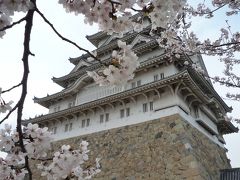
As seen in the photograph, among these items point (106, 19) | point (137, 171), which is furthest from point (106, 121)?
point (106, 19)

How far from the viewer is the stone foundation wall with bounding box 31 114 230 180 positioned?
431 inches

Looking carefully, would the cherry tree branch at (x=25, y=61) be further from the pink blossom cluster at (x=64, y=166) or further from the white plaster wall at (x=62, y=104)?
the white plaster wall at (x=62, y=104)

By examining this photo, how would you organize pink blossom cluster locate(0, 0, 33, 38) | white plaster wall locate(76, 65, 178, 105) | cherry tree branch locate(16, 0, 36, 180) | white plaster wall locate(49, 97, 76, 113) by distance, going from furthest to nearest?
white plaster wall locate(49, 97, 76, 113), white plaster wall locate(76, 65, 178, 105), cherry tree branch locate(16, 0, 36, 180), pink blossom cluster locate(0, 0, 33, 38)

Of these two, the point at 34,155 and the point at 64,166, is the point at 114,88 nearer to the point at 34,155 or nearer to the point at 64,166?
the point at 64,166

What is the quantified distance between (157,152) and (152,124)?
59.2 inches

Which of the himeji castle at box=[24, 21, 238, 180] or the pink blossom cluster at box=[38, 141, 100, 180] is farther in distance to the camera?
the himeji castle at box=[24, 21, 238, 180]

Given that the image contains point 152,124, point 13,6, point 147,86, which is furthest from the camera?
point 147,86

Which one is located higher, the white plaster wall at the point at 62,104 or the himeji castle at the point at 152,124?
the white plaster wall at the point at 62,104

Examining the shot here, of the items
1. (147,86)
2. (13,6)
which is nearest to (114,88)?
(147,86)

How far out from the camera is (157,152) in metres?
11.8

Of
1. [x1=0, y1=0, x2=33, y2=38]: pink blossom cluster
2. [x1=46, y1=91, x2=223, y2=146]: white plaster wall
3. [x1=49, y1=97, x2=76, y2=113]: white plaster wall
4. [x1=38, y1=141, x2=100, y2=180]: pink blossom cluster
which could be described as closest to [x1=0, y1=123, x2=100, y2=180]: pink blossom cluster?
[x1=38, y1=141, x2=100, y2=180]: pink blossom cluster

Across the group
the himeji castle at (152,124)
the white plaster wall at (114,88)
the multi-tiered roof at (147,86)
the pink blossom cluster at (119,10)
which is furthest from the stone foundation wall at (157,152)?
the pink blossom cluster at (119,10)

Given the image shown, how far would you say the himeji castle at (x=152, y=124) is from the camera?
11523 millimetres

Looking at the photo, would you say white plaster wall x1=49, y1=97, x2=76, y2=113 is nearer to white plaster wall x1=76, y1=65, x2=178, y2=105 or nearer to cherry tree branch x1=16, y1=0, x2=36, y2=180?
white plaster wall x1=76, y1=65, x2=178, y2=105
